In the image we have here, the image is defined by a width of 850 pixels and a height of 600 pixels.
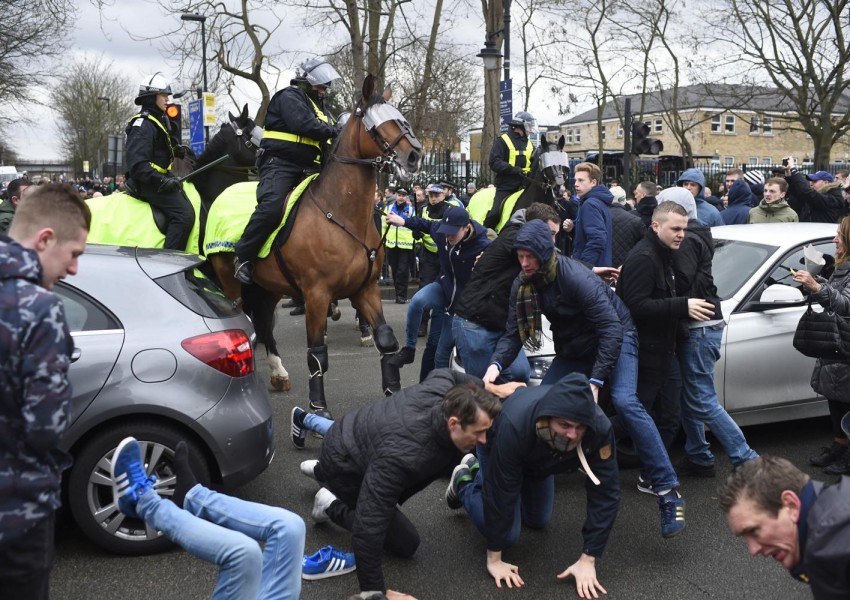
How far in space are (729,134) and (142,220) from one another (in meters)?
62.6

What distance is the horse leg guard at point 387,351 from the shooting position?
22.6ft

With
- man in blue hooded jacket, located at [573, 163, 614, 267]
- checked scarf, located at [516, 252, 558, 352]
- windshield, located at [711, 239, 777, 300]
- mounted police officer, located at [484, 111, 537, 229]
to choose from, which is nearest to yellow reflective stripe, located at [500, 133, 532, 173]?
mounted police officer, located at [484, 111, 537, 229]

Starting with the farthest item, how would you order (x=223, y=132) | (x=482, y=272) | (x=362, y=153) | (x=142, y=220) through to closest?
(x=223, y=132), (x=142, y=220), (x=362, y=153), (x=482, y=272)

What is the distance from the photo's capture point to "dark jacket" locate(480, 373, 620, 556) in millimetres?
4094

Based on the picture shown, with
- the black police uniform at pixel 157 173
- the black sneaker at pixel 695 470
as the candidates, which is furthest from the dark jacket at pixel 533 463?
the black police uniform at pixel 157 173

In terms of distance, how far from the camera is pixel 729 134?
208 feet

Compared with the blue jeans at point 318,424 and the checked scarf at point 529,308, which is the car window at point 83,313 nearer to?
the blue jeans at point 318,424

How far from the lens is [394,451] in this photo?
389 cm

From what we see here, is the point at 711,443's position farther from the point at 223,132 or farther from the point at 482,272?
the point at 223,132

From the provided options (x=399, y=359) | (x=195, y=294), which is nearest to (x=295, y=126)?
(x=399, y=359)

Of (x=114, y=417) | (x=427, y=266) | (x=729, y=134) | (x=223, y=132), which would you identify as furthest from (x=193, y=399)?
(x=729, y=134)

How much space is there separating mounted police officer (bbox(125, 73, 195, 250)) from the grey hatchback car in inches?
110

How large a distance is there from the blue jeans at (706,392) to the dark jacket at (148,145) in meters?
4.69

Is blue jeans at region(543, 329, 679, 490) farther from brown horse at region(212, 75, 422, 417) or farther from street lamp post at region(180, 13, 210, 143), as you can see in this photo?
street lamp post at region(180, 13, 210, 143)
